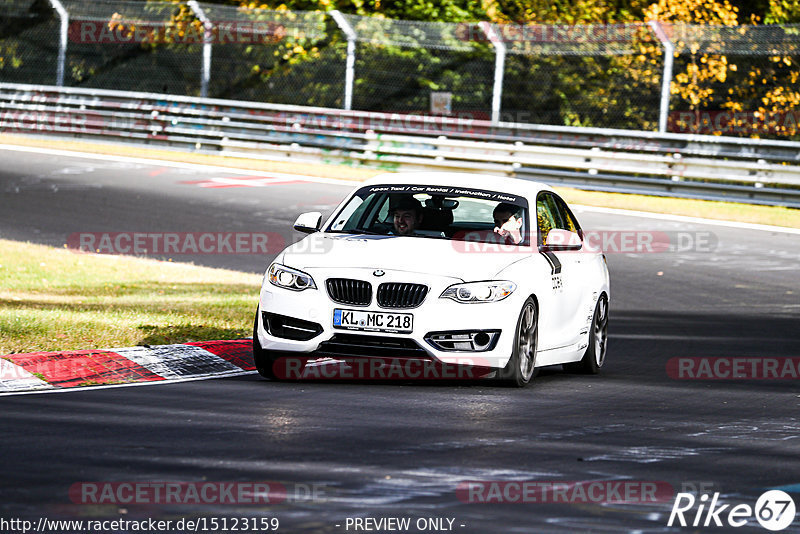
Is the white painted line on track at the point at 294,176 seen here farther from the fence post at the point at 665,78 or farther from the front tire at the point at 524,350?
the front tire at the point at 524,350

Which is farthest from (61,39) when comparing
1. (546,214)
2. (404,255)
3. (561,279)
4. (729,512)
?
(729,512)

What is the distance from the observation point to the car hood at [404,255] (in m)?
9.71

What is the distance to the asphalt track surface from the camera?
6.02 m

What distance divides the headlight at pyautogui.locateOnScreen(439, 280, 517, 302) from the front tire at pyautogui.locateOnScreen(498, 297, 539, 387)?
8.9 inches

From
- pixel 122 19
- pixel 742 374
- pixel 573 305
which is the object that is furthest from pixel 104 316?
pixel 122 19

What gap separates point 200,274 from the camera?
16.9 metres

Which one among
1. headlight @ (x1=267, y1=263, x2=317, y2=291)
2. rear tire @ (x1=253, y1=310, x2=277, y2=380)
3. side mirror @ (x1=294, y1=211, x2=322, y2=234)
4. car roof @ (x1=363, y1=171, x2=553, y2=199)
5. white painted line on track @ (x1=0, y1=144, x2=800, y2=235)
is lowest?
white painted line on track @ (x1=0, y1=144, x2=800, y2=235)

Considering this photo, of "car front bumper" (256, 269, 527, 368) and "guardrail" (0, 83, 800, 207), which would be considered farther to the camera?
"guardrail" (0, 83, 800, 207)

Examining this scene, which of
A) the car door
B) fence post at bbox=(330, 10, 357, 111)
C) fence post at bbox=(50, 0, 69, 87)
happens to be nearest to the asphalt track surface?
the car door

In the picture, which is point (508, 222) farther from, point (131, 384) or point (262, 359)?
point (131, 384)

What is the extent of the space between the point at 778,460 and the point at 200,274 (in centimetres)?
1031

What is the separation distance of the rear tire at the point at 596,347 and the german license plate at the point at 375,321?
7.87 feet

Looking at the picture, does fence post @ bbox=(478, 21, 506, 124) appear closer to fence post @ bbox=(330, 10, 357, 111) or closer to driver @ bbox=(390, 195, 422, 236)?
fence post @ bbox=(330, 10, 357, 111)

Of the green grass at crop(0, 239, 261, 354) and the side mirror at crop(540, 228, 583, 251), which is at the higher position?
the side mirror at crop(540, 228, 583, 251)
